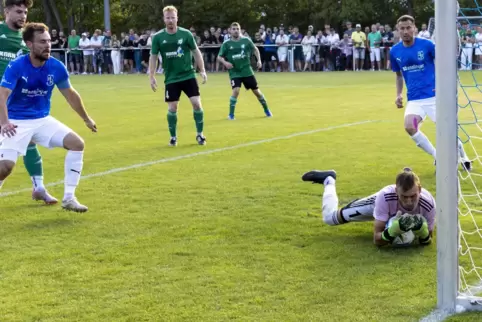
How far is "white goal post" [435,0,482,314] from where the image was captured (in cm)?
411

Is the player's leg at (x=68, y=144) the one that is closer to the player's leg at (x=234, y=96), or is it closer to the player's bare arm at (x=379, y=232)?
the player's bare arm at (x=379, y=232)

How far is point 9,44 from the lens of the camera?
25.6 feet

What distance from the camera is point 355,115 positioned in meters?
14.8

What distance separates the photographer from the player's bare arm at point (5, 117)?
6410mm

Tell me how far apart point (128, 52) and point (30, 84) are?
29877mm

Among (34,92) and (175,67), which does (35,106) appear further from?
(175,67)

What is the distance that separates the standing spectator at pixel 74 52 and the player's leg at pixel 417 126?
96.2 ft

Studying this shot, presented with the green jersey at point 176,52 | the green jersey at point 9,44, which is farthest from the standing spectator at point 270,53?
the green jersey at point 9,44

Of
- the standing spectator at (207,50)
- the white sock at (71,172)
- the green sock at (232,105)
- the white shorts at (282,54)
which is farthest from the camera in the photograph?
the standing spectator at (207,50)

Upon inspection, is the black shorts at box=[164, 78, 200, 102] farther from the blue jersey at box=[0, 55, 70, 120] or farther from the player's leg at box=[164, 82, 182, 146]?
the blue jersey at box=[0, 55, 70, 120]

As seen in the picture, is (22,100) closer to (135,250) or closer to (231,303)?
(135,250)

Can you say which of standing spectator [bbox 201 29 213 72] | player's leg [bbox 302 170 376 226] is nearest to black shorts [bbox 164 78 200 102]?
player's leg [bbox 302 170 376 226]

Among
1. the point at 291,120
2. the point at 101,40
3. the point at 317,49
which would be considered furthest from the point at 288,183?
the point at 101,40

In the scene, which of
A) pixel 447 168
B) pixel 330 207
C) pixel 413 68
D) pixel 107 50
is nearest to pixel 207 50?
pixel 107 50
